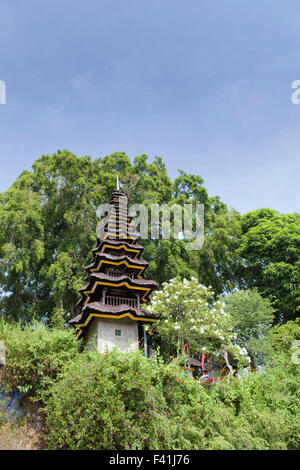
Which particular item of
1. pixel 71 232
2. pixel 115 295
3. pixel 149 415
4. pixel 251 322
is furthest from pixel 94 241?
pixel 149 415

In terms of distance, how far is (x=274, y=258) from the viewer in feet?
81.4

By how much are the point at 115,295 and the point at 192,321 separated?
4.21m

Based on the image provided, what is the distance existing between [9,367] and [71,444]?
390 cm

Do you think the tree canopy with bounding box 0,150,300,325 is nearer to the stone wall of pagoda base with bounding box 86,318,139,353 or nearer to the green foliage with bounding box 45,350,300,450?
the stone wall of pagoda base with bounding box 86,318,139,353

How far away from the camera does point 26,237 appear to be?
21.2 m

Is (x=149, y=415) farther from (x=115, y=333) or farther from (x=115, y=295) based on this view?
(x=115, y=295)

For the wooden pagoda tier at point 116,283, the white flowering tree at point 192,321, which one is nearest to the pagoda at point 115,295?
the wooden pagoda tier at point 116,283

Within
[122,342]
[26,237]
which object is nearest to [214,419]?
[122,342]

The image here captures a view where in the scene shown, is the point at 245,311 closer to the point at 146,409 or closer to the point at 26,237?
the point at 146,409

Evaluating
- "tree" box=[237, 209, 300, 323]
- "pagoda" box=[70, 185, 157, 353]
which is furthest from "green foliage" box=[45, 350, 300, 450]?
"tree" box=[237, 209, 300, 323]

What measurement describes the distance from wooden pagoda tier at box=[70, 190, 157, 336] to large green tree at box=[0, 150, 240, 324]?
2.88 meters

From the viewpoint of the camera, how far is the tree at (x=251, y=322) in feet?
56.1

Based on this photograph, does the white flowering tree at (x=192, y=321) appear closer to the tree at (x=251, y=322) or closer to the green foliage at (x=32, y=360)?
the tree at (x=251, y=322)

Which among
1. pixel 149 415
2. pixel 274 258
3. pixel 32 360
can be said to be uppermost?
pixel 274 258
